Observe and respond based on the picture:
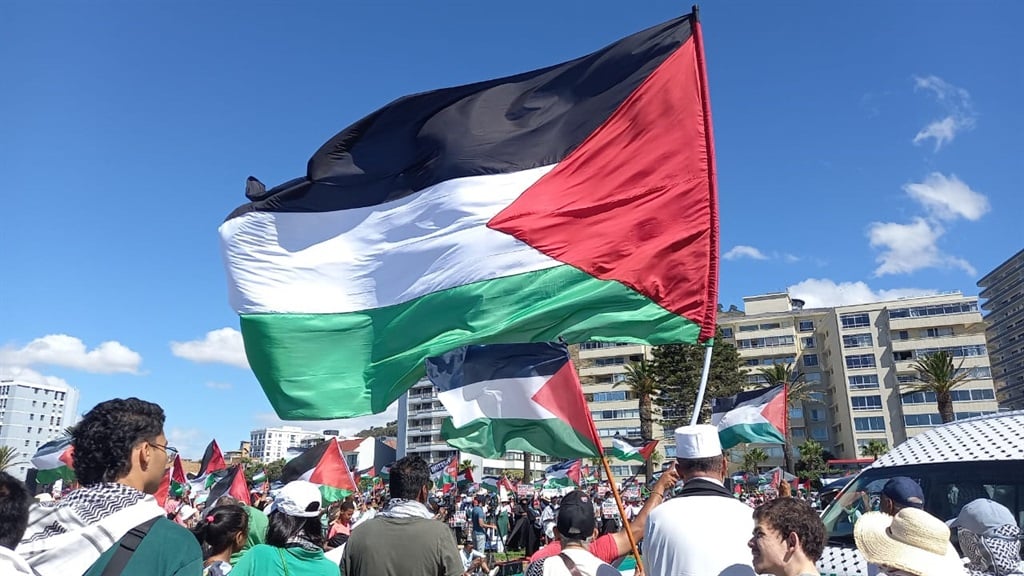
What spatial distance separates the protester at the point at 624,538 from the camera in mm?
3947

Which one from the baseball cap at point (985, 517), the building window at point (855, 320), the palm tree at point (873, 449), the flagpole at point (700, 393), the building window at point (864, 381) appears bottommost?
the palm tree at point (873, 449)

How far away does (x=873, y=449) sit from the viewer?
70250 millimetres

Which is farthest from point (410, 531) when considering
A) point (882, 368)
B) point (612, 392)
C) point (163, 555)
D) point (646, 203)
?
point (612, 392)

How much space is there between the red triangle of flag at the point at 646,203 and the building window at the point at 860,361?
88768mm

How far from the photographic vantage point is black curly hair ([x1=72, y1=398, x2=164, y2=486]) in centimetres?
241

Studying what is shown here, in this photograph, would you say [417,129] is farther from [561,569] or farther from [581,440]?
[561,569]

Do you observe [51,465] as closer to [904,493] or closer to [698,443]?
[698,443]

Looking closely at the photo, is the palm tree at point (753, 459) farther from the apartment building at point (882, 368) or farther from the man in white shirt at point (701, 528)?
the man in white shirt at point (701, 528)

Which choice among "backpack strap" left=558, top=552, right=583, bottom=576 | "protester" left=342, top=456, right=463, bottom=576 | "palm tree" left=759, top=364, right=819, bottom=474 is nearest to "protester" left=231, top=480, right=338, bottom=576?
"protester" left=342, top=456, right=463, bottom=576

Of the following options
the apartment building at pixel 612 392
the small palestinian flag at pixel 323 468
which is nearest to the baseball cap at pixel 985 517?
the small palestinian flag at pixel 323 468

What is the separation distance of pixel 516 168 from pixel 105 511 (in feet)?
16.1

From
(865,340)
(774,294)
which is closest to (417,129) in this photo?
(865,340)

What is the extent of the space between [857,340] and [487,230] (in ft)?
298

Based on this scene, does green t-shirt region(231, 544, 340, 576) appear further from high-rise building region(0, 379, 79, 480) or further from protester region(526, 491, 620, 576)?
high-rise building region(0, 379, 79, 480)
